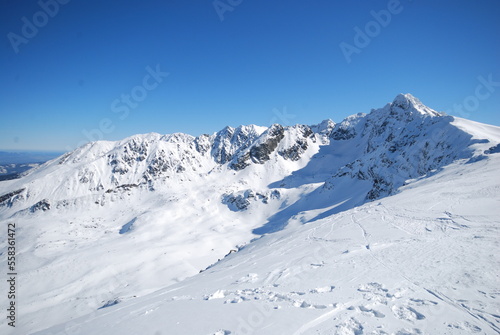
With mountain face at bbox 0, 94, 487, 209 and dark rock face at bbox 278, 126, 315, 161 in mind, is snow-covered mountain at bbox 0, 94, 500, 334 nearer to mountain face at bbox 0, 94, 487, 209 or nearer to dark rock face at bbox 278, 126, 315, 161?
mountain face at bbox 0, 94, 487, 209

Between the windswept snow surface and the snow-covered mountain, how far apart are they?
10cm

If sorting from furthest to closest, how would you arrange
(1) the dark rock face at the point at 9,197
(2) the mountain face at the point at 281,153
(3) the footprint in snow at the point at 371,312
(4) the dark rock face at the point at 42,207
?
(1) the dark rock face at the point at 9,197 → (4) the dark rock face at the point at 42,207 → (2) the mountain face at the point at 281,153 → (3) the footprint in snow at the point at 371,312

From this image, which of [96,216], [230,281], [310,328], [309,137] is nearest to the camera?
[310,328]

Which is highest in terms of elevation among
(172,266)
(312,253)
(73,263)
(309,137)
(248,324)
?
(309,137)

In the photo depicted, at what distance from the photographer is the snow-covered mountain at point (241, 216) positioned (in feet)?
35.2

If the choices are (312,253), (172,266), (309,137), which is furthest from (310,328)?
(309,137)

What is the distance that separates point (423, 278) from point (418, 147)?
68.5 m

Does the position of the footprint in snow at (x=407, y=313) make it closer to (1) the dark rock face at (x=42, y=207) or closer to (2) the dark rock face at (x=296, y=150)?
(1) the dark rock face at (x=42, y=207)

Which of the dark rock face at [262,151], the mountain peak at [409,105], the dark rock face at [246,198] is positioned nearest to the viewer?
the dark rock face at [246,198]

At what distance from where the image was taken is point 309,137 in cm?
15650

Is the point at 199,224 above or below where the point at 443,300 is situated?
below

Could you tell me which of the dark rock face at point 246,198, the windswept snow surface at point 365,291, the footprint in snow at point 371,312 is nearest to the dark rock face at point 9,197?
the dark rock face at point 246,198

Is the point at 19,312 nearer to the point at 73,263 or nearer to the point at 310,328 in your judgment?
the point at 73,263

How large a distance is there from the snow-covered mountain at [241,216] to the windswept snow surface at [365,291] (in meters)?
0.10
